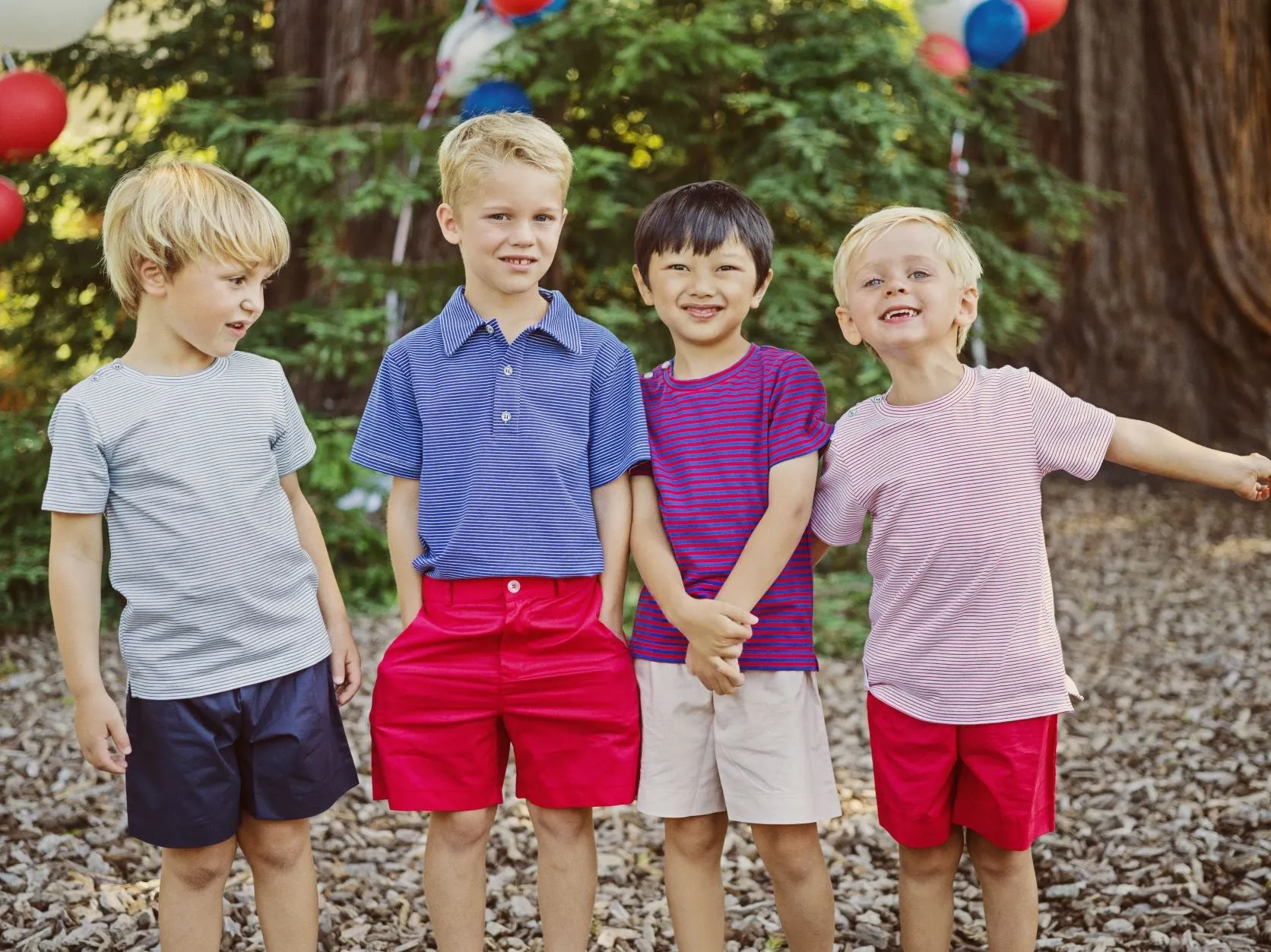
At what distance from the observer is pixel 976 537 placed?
2031 mm

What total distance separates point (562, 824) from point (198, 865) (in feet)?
2.04

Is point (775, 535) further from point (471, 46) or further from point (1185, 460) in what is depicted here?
point (471, 46)

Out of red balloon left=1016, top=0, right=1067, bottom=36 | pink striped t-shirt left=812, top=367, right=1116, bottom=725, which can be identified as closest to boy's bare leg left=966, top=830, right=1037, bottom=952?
pink striped t-shirt left=812, top=367, right=1116, bottom=725

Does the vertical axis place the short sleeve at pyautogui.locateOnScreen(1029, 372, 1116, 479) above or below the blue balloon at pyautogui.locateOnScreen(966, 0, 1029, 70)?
below

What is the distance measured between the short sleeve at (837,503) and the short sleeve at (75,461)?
47.5 inches

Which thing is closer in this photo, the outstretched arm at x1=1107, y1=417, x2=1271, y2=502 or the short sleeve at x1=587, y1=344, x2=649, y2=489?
the outstretched arm at x1=1107, y1=417, x2=1271, y2=502

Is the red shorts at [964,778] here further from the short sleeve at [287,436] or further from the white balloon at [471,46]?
the white balloon at [471,46]

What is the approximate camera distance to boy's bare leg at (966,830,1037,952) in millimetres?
2105

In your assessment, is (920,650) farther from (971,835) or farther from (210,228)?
(210,228)

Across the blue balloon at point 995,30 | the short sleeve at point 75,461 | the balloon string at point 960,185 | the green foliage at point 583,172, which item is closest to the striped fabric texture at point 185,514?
the short sleeve at point 75,461

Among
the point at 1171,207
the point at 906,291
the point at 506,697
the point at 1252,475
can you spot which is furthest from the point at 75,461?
the point at 1171,207

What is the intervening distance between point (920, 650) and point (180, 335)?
1355mm

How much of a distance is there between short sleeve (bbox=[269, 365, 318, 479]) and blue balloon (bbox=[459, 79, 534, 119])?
249cm

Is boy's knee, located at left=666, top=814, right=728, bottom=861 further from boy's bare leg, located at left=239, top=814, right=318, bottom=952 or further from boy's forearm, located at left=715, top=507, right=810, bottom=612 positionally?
boy's bare leg, located at left=239, top=814, right=318, bottom=952
